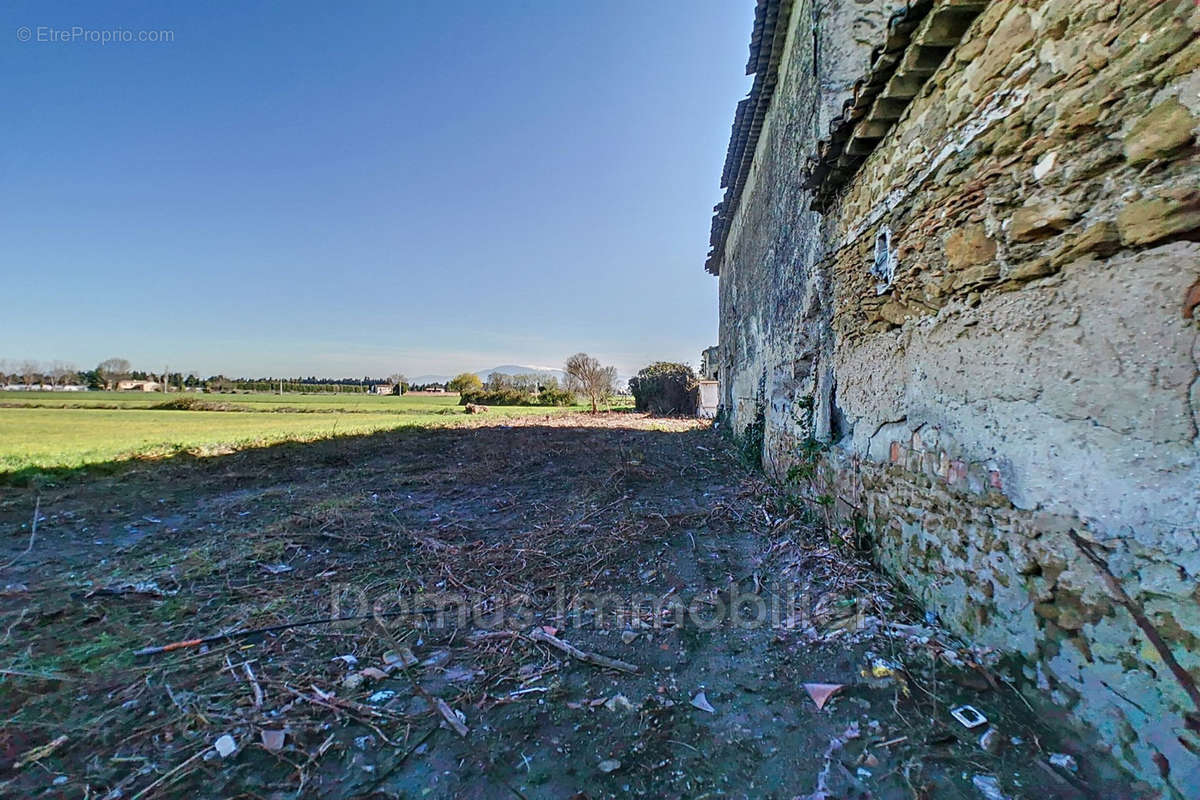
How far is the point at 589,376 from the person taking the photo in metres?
30.6

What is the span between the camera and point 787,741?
1714mm

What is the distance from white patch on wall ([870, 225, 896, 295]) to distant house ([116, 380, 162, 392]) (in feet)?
208

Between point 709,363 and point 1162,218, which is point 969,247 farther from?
point 709,363

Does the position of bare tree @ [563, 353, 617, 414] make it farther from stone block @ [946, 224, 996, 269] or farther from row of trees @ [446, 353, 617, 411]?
stone block @ [946, 224, 996, 269]

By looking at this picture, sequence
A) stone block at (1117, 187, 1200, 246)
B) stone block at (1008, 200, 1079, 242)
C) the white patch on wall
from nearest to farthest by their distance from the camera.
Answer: stone block at (1117, 187, 1200, 246) < stone block at (1008, 200, 1079, 242) < the white patch on wall

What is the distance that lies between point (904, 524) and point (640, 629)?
1778 mm

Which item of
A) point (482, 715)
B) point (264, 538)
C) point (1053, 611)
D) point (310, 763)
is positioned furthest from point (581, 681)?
point (264, 538)

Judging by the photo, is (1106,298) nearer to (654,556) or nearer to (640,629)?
(640,629)

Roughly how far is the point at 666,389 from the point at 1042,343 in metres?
21.0

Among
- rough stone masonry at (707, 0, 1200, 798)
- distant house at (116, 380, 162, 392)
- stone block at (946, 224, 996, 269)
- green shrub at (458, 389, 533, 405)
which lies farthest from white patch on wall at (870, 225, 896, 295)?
distant house at (116, 380, 162, 392)

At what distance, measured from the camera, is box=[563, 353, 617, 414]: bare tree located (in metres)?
30.6

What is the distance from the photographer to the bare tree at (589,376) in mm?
30578

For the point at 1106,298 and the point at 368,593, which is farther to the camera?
the point at 368,593

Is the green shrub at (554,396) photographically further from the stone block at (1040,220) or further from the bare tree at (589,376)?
the stone block at (1040,220)
